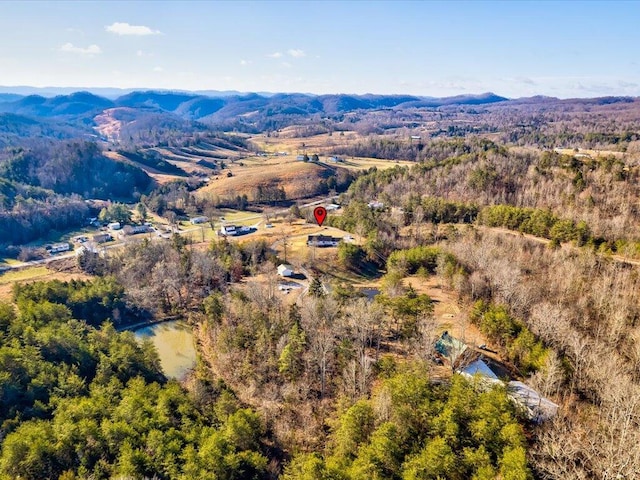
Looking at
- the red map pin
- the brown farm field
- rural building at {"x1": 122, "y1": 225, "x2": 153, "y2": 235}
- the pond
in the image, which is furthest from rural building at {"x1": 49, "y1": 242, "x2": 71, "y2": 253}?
the red map pin

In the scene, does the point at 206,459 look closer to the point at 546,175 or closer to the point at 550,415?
the point at 550,415

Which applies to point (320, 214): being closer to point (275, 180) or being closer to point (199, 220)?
point (199, 220)

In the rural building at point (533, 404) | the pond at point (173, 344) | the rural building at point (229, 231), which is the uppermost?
the rural building at point (533, 404)

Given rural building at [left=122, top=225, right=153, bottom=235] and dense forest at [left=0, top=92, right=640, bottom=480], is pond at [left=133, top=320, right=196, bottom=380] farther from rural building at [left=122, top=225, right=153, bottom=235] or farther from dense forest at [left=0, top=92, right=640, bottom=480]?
Answer: rural building at [left=122, top=225, right=153, bottom=235]

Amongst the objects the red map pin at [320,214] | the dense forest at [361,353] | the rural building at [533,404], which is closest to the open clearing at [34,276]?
the dense forest at [361,353]

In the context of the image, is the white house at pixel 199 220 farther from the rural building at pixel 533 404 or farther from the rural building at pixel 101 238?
the rural building at pixel 533 404

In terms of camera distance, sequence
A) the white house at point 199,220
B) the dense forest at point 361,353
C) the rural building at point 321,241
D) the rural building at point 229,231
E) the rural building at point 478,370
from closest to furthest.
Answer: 1. the dense forest at point 361,353
2. the rural building at point 478,370
3. the rural building at point 321,241
4. the rural building at point 229,231
5. the white house at point 199,220

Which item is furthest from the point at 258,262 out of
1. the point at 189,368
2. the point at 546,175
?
the point at 546,175
